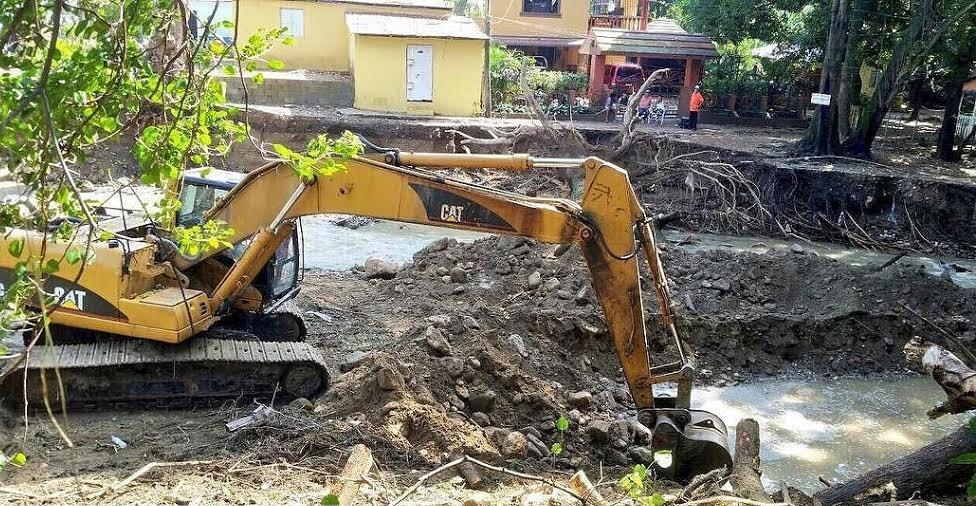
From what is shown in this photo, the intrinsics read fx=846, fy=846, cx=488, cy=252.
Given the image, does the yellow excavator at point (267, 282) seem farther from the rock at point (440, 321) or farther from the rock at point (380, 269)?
the rock at point (380, 269)

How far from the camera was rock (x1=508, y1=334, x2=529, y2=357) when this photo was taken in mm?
8852

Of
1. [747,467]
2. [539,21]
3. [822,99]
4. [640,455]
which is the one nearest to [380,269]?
[640,455]

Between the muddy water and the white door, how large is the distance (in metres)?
16.0

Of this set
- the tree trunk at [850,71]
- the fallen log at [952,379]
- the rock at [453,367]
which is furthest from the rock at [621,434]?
the tree trunk at [850,71]

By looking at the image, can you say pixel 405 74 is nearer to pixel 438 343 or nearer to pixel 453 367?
pixel 438 343

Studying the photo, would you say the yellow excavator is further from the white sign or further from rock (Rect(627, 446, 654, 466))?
the white sign

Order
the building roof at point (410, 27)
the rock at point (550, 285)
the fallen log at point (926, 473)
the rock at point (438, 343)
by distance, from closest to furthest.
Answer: the fallen log at point (926, 473) < the rock at point (438, 343) < the rock at point (550, 285) < the building roof at point (410, 27)

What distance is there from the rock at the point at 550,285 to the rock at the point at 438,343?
270 centimetres

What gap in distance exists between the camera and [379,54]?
912 inches

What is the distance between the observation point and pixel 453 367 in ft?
25.0

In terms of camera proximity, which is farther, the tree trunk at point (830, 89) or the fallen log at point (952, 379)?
the tree trunk at point (830, 89)

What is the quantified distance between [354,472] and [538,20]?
28.4 meters

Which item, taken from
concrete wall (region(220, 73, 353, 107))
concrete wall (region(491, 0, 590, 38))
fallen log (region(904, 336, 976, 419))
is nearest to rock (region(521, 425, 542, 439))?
fallen log (region(904, 336, 976, 419))

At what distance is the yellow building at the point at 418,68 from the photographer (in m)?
23.1
